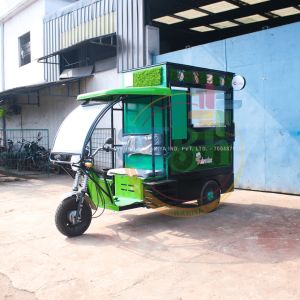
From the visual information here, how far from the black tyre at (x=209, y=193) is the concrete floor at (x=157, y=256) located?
28 centimetres

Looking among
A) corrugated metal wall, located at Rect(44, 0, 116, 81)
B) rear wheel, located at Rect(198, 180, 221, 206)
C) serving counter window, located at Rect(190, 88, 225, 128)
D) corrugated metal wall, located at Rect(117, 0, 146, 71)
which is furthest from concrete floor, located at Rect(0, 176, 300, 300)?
corrugated metal wall, located at Rect(44, 0, 116, 81)

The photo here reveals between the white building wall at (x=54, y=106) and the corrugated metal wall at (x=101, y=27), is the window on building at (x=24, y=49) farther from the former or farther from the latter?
the corrugated metal wall at (x=101, y=27)

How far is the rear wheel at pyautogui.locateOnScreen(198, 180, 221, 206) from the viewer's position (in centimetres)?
664

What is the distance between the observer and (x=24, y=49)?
18.0 m

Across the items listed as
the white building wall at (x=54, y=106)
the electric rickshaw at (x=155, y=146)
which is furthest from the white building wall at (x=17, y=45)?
the electric rickshaw at (x=155, y=146)

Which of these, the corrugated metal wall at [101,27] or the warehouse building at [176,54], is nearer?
the warehouse building at [176,54]

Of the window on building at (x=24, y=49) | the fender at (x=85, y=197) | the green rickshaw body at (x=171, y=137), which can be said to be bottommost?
the fender at (x=85, y=197)

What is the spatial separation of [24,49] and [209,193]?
1421cm

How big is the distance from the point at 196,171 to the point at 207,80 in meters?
1.55

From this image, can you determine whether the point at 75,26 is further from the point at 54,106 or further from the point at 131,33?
the point at 131,33

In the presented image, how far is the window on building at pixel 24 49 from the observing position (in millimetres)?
17609

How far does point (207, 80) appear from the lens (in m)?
6.59

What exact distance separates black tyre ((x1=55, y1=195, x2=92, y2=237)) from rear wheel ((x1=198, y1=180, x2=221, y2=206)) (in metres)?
2.11

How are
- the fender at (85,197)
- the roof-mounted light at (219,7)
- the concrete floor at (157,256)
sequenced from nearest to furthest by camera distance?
the concrete floor at (157,256), the fender at (85,197), the roof-mounted light at (219,7)
